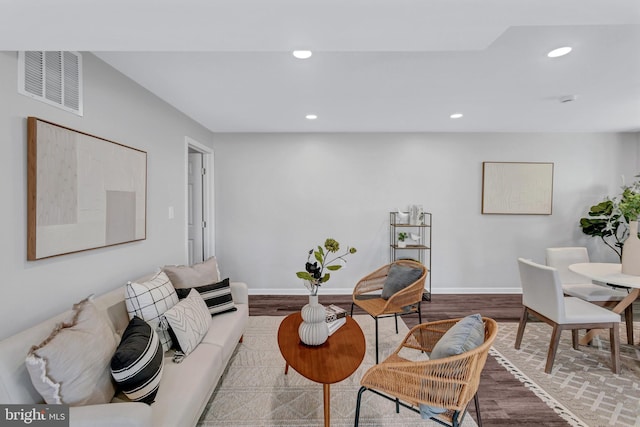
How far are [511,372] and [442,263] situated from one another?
2.10 meters

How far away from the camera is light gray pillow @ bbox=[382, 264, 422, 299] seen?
2.80m

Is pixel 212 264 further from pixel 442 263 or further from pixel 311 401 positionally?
pixel 442 263

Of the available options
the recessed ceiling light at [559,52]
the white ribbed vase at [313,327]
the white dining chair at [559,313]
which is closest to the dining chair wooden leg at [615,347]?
the white dining chair at [559,313]

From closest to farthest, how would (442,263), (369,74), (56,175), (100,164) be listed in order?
(56,175)
(100,164)
(369,74)
(442,263)

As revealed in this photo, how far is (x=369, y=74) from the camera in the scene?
2.34 metres

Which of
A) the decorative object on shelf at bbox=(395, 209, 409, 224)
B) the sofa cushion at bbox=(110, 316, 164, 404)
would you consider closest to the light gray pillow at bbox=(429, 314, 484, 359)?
the sofa cushion at bbox=(110, 316, 164, 404)

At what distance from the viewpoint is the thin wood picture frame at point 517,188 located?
171 inches

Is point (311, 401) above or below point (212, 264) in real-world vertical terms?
below

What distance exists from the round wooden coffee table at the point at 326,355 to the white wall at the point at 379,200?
7.41ft

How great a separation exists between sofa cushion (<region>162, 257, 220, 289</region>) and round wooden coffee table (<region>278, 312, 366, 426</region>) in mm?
843

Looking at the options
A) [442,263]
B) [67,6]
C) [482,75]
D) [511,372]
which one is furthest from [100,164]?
[442,263]

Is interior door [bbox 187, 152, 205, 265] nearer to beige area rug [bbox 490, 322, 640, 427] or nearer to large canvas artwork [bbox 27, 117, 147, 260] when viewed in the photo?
large canvas artwork [bbox 27, 117, 147, 260]

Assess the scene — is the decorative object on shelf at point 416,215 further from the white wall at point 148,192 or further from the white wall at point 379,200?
the white wall at point 148,192

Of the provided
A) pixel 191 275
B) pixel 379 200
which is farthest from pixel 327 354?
pixel 379 200
